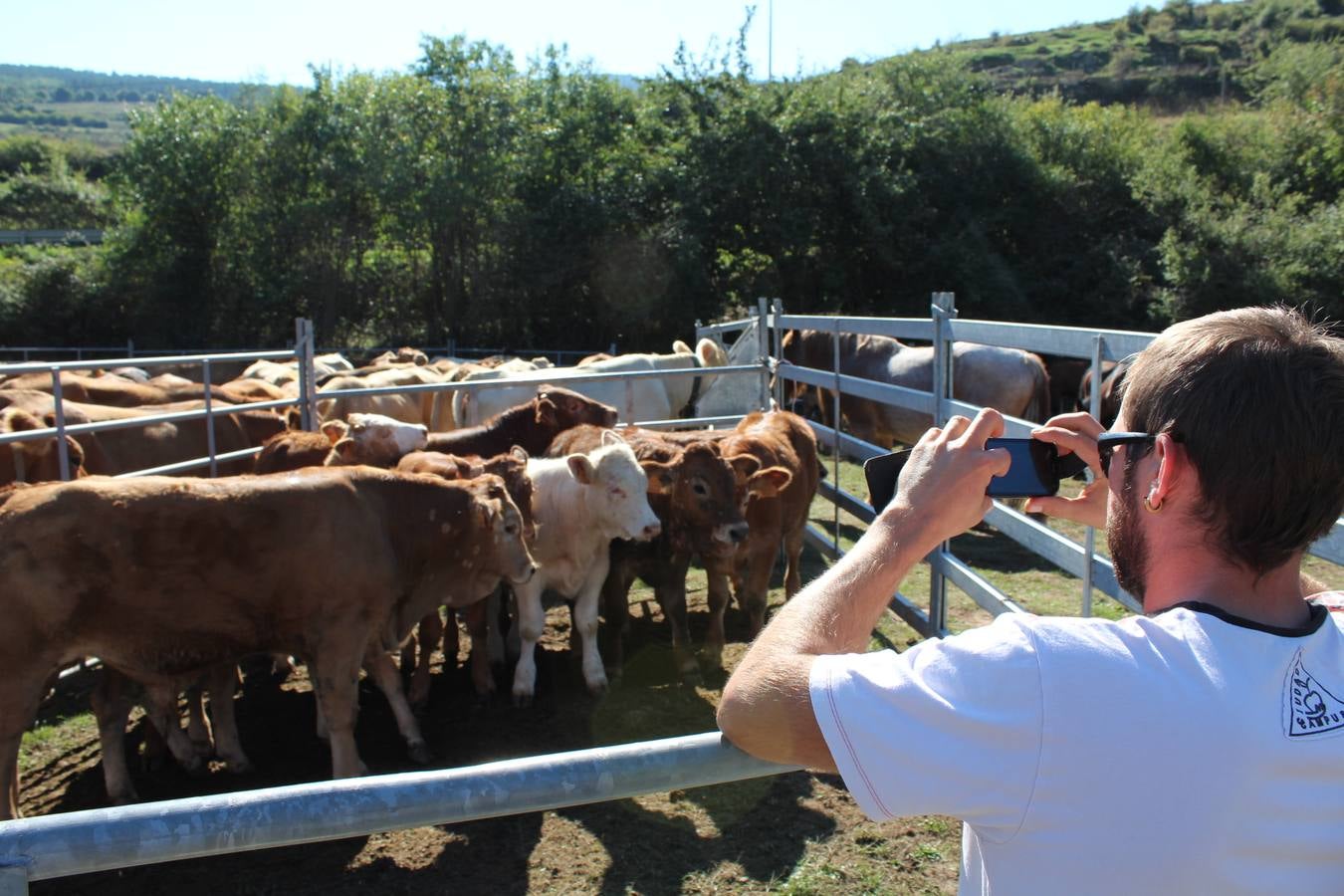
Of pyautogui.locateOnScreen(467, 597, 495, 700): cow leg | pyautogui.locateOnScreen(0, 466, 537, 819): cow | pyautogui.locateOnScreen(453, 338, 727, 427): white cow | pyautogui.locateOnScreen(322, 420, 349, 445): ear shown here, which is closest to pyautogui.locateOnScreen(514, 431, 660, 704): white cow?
pyautogui.locateOnScreen(467, 597, 495, 700): cow leg

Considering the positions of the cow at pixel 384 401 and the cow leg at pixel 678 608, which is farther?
the cow at pixel 384 401

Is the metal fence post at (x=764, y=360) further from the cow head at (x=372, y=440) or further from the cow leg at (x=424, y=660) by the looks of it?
the cow leg at (x=424, y=660)

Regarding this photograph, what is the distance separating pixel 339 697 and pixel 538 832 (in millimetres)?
1199

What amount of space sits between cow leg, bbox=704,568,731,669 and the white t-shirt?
5508 millimetres

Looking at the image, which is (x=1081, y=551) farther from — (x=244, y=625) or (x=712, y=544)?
(x=244, y=625)

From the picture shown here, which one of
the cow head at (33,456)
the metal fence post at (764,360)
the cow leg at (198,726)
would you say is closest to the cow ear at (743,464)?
the metal fence post at (764,360)

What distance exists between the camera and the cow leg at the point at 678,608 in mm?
6637

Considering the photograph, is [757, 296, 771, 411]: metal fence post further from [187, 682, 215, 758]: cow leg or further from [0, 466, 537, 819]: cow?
[187, 682, 215, 758]: cow leg

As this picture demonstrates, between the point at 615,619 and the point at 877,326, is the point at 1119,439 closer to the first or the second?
the point at 877,326

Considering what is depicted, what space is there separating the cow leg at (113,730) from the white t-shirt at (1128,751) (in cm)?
484

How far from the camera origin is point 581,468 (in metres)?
6.39

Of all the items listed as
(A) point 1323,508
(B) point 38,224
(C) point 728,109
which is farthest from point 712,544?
(B) point 38,224

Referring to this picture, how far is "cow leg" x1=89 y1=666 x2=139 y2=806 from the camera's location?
4.95m

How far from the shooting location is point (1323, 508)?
51.0 inches
